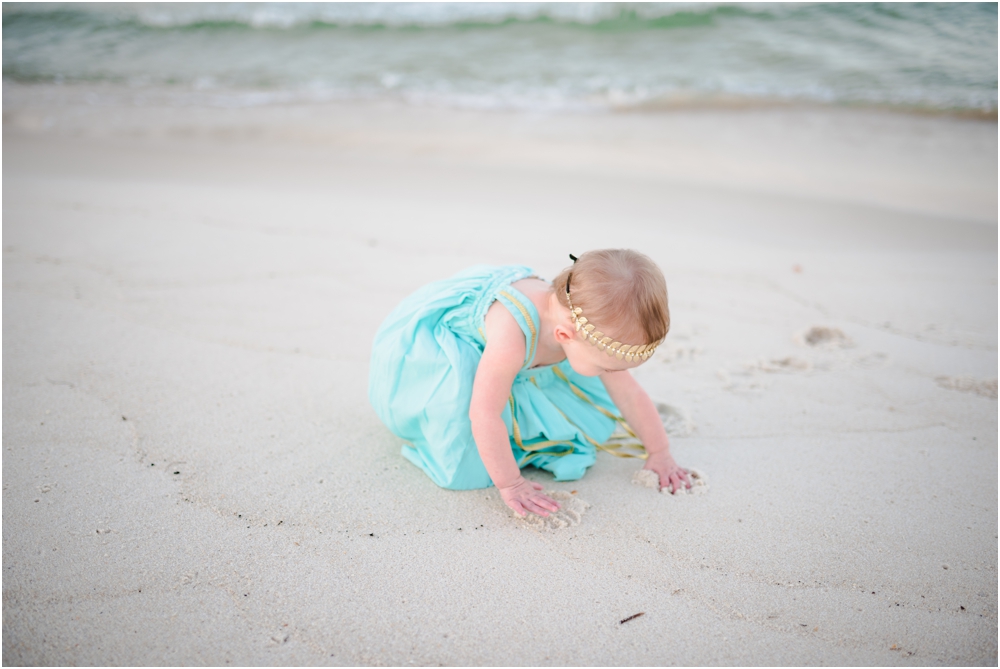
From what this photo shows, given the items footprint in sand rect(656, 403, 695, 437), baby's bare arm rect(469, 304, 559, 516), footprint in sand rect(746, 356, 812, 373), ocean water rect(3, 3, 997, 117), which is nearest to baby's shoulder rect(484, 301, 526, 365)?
baby's bare arm rect(469, 304, 559, 516)

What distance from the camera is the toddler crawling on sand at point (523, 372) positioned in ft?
5.36

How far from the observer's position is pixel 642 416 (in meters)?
2.00

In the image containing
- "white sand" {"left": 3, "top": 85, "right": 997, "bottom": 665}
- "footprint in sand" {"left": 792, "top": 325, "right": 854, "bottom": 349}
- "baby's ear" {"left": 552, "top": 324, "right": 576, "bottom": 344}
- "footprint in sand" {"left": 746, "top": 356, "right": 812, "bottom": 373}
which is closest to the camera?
"white sand" {"left": 3, "top": 85, "right": 997, "bottom": 665}

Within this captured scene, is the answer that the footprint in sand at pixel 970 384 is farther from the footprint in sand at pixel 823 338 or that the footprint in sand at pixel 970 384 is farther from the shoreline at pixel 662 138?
the shoreline at pixel 662 138

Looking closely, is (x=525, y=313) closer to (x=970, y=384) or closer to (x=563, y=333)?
(x=563, y=333)

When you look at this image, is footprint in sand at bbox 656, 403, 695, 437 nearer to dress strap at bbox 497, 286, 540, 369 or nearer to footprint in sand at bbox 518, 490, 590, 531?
footprint in sand at bbox 518, 490, 590, 531

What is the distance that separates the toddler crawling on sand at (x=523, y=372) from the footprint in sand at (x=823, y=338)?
102cm

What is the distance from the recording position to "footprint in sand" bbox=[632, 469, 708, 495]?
1898 millimetres

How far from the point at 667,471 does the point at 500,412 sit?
0.54m

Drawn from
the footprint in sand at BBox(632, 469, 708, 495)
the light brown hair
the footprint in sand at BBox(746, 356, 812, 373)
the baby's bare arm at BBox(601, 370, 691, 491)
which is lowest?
the footprint in sand at BBox(632, 469, 708, 495)

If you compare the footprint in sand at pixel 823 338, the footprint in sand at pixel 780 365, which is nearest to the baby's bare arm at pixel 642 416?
the footprint in sand at pixel 780 365

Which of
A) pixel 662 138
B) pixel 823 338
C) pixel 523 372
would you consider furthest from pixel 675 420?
pixel 662 138

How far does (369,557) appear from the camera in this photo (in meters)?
1.60

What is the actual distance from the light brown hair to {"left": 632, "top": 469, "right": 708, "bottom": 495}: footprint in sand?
0.48 m
